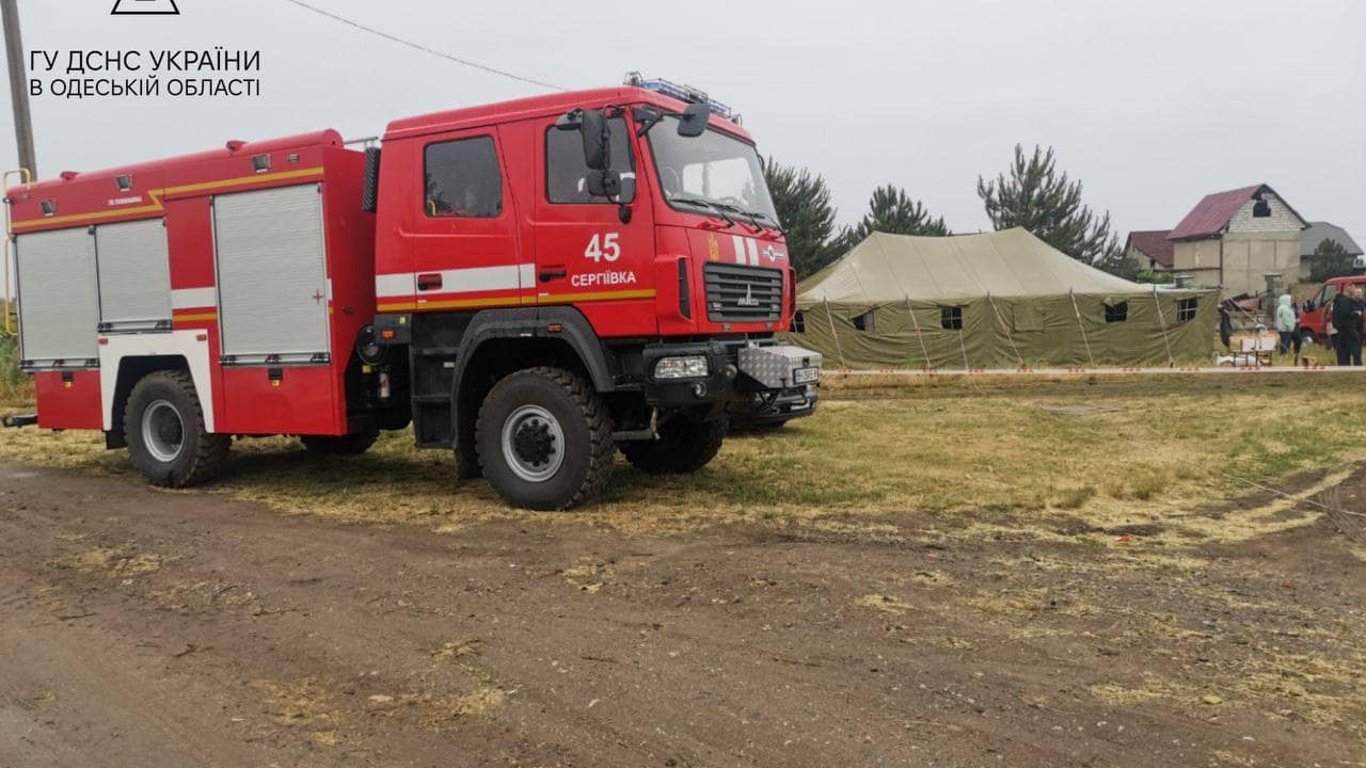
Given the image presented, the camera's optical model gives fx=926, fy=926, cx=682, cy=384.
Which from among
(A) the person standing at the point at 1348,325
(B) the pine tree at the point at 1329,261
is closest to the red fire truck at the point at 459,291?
(A) the person standing at the point at 1348,325

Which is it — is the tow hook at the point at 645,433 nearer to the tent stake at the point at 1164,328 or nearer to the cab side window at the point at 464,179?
the cab side window at the point at 464,179

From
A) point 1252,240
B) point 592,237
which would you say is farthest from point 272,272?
point 1252,240

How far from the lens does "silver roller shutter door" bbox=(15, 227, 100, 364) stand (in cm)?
870

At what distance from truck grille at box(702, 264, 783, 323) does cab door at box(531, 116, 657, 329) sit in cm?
49

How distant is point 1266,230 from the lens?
188 ft

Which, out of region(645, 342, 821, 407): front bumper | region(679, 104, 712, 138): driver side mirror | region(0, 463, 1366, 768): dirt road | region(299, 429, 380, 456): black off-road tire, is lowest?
region(0, 463, 1366, 768): dirt road

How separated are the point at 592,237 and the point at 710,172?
3.79 ft

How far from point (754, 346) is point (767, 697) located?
3.55 meters

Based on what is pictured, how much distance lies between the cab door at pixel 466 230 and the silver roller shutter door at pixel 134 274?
9.22 feet

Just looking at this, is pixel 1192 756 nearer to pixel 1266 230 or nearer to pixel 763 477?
pixel 763 477

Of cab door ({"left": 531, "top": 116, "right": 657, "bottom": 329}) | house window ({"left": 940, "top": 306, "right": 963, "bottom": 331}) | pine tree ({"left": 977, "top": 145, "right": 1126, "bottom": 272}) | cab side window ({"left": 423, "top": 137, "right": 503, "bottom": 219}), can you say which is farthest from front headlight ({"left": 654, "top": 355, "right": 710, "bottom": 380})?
pine tree ({"left": 977, "top": 145, "right": 1126, "bottom": 272})

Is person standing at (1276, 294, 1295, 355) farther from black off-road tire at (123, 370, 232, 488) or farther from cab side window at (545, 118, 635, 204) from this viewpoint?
black off-road tire at (123, 370, 232, 488)

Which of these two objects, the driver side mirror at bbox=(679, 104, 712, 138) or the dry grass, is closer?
the driver side mirror at bbox=(679, 104, 712, 138)

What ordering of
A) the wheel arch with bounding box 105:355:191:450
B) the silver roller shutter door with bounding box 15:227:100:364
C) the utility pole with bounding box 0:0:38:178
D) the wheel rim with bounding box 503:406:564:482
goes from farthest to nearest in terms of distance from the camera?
the utility pole with bounding box 0:0:38:178 < the silver roller shutter door with bounding box 15:227:100:364 < the wheel arch with bounding box 105:355:191:450 < the wheel rim with bounding box 503:406:564:482
